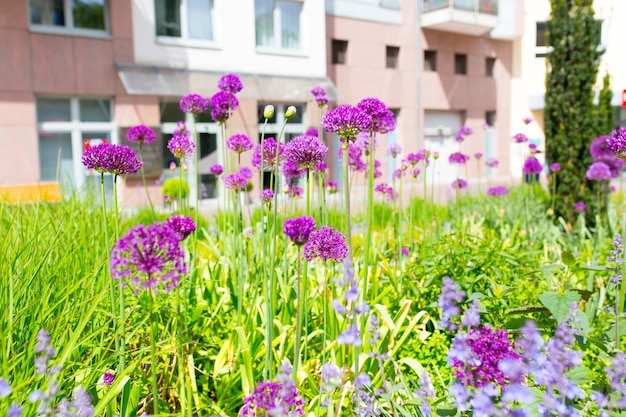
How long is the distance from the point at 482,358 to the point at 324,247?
58 centimetres

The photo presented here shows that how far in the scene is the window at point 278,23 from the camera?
1454cm

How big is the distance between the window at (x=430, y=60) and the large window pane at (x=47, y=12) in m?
12.0

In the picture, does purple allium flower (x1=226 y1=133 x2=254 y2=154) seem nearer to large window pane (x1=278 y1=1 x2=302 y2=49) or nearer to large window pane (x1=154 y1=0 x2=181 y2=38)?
large window pane (x1=154 y1=0 x2=181 y2=38)

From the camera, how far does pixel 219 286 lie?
8.89ft

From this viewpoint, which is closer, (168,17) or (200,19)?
(168,17)

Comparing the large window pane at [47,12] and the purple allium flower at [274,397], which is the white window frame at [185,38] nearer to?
the large window pane at [47,12]

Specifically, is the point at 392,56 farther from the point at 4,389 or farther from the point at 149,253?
the point at 4,389

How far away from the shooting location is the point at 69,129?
39.0ft

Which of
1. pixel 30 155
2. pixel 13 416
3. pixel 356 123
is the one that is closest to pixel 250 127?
pixel 30 155

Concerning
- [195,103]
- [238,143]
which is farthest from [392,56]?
[238,143]

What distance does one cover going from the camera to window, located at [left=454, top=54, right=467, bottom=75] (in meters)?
20.3

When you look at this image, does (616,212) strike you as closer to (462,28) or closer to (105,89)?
(105,89)

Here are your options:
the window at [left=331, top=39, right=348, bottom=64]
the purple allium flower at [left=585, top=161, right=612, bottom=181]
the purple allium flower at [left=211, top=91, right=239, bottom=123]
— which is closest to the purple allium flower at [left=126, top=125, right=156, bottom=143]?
the purple allium flower at [left=211, top=91, right=239, bottom=123]

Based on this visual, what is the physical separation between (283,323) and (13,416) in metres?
1.43
